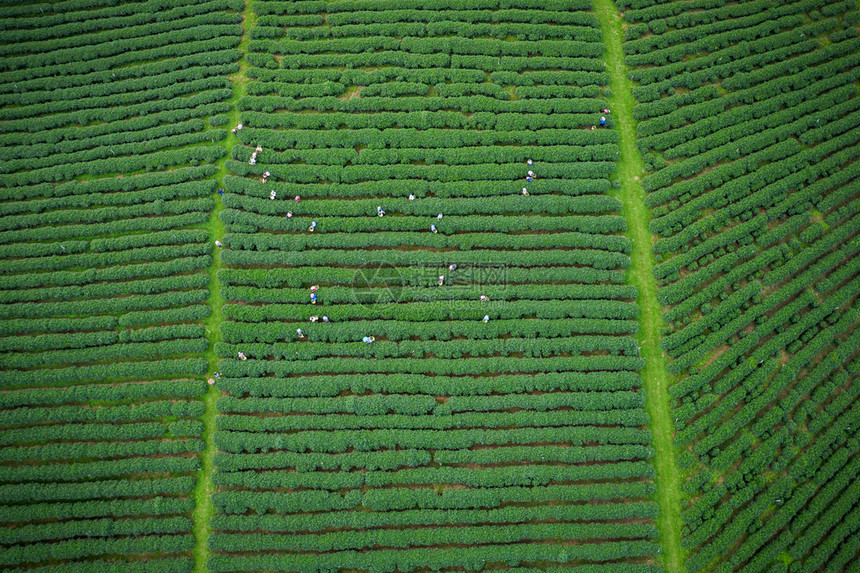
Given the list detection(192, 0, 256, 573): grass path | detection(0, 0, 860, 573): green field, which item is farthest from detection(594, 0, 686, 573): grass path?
detection(192, 0, 256, 573): grass path

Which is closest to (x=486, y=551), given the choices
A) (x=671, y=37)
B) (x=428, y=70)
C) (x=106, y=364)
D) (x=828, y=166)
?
(x=106, y=364)

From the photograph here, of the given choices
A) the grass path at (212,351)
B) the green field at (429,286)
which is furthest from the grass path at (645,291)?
the grass path at (212,351)

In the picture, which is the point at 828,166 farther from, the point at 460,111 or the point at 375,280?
the point at 375,280

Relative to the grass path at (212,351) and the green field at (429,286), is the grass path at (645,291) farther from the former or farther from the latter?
the grass path at (212,351)

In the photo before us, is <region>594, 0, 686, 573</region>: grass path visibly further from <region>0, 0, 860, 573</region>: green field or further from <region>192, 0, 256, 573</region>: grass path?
<region>192, 0, 256, 573</region>: grass path

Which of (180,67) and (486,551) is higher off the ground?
(180,67)

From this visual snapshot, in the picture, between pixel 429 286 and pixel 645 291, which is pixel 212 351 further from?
pixel 645 291
